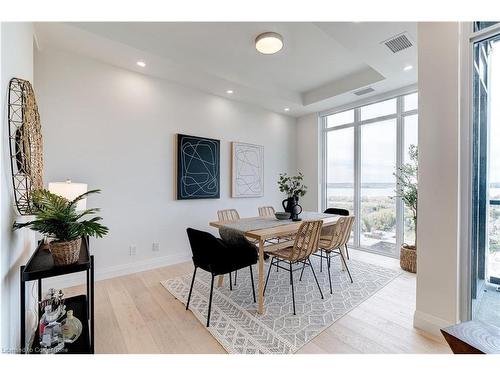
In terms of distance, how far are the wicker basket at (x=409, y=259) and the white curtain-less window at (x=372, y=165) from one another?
20.0 inches

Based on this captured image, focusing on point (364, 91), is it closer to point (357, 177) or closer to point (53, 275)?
point (357, 177)

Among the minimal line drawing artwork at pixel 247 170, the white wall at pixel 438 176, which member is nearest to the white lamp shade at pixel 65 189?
the minimal line drawing artwork at pixel 247 170

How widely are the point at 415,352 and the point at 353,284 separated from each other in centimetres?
115

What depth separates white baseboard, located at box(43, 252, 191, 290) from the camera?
265cm

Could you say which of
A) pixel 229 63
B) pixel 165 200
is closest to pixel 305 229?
pixel 165 200

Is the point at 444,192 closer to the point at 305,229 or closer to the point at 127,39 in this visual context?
the point at 305,229

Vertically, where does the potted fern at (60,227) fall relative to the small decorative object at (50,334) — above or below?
above

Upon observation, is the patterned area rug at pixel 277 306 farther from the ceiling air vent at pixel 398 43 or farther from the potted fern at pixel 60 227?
the ceiling air vent at pixel 398 43

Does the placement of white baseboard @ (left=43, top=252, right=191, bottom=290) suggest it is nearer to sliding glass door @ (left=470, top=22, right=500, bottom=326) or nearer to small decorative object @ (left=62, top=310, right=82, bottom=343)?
small decorative object @ (left=62, top=310, right=82, bottom=343)

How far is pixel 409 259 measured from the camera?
322cm

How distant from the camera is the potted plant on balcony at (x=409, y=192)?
10.6ft

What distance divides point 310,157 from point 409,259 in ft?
8.90

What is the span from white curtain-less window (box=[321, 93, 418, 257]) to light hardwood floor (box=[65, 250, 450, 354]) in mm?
1481

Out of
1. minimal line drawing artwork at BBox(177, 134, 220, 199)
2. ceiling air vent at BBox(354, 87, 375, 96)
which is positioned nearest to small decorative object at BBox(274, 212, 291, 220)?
minimal line drawing artwork at BBox(177, 134, 220, 199)
